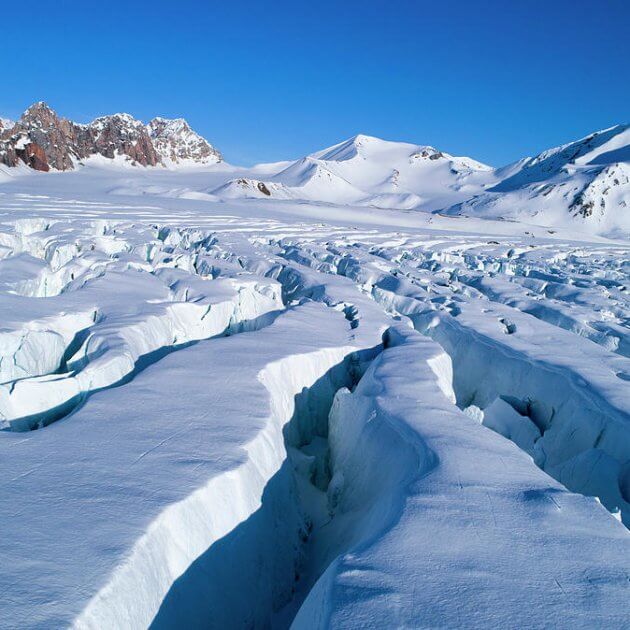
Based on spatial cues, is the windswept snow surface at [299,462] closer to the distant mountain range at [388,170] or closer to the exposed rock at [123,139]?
the distant mountain range at [388,170]

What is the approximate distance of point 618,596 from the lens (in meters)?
2.33

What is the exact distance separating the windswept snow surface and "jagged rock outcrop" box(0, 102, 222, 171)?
6507 centimetres

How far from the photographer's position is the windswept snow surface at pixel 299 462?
2.38 m

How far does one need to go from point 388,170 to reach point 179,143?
43.9 m

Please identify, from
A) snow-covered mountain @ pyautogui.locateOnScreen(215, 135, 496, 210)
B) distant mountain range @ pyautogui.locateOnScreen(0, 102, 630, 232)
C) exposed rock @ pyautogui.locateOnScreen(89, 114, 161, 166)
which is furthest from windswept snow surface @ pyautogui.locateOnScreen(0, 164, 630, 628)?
exposed rock @ pyautogui.locateOnScreen(89, 114, 161, 166)

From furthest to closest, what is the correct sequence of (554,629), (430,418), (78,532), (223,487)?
(430,418), (223,487), (78,532), (554,629)

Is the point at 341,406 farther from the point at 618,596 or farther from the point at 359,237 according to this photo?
the point at 359,237

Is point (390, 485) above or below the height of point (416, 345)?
below

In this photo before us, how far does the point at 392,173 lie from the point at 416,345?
3639 inches

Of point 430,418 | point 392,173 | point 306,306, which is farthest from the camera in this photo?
point 392,173

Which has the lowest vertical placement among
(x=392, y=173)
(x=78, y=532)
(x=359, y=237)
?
(x=78, y=532)

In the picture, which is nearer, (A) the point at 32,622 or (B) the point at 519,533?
(A) the point at 32,622

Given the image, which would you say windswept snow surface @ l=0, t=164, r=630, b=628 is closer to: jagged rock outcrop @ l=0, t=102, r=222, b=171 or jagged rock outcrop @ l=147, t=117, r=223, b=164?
jagged rock outcrop @ l=0, t=102, r=222, b=171

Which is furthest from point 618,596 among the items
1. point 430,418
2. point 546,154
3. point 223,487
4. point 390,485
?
point 546,154
